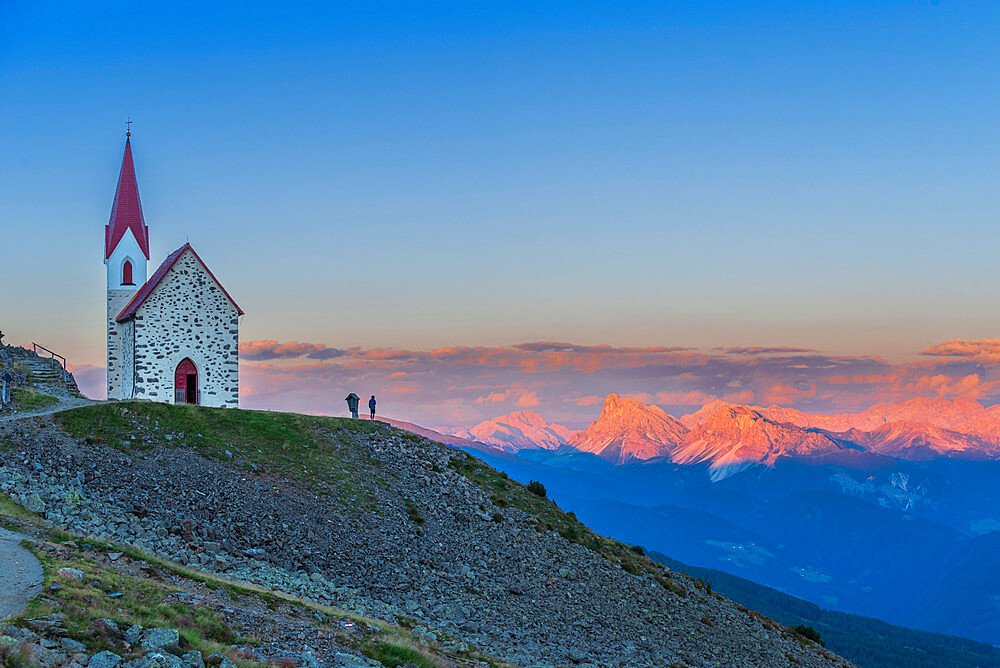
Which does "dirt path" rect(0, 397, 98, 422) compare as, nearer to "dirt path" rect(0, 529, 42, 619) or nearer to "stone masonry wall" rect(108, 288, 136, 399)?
"stone masonry wall" rect(108, 288, 136, 399)

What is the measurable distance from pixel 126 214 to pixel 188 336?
665 inches

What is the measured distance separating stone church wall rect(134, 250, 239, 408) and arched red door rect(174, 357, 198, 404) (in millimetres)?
320

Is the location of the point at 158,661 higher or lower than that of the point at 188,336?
lower

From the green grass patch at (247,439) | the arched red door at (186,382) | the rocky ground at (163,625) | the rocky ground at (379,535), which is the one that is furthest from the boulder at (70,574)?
the arched red door at (186,382)

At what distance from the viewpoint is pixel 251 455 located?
133 feet

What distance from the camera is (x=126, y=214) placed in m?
63.7

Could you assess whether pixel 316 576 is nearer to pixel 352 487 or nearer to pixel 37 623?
pixel 352 487

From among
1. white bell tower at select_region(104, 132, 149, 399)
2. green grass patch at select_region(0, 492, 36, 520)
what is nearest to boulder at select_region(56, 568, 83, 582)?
green grass patch at select_region(0, 492, 36, 520)

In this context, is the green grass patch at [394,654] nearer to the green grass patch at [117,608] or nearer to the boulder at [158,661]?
the green grass patch at [117,608]

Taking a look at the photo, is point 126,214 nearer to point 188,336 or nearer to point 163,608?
point 188,336

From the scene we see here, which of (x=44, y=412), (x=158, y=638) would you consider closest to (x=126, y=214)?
(x=44, y=412)

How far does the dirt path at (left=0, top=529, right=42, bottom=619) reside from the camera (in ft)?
54.4

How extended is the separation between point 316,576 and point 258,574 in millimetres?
2670

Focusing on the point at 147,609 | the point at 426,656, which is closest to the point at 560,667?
the point at 426,656
